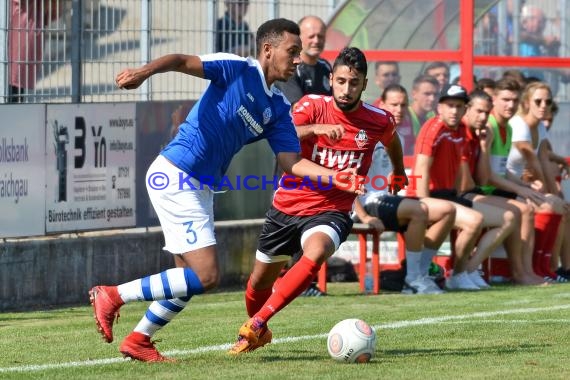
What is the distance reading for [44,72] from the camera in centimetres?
1243

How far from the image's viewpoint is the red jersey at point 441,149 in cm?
1370

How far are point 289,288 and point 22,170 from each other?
13.5 ft

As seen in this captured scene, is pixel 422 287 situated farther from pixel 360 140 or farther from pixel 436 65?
pixel 360 140

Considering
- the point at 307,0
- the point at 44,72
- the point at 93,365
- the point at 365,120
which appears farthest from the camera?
the point at 307,0

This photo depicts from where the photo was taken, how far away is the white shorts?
804 cm

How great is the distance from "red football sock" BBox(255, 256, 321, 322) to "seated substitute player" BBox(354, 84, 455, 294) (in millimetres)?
4563

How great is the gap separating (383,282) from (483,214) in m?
1.42

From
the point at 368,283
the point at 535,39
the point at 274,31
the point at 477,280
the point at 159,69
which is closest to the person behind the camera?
the point at 159,69

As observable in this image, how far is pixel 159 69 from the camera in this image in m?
7.55

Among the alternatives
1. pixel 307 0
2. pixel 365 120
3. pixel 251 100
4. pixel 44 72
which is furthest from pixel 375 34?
pixel 251 100

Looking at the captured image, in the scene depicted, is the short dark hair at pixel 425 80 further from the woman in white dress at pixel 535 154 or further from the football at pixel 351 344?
the football at pixel 351 344

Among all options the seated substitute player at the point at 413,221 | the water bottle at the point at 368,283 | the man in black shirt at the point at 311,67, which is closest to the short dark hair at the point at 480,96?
the seated substitute player at the point at 413,221

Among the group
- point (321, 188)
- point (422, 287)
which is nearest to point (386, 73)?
point (422, 287)

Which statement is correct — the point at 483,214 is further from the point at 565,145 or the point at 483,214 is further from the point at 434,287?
the point at 565,145
